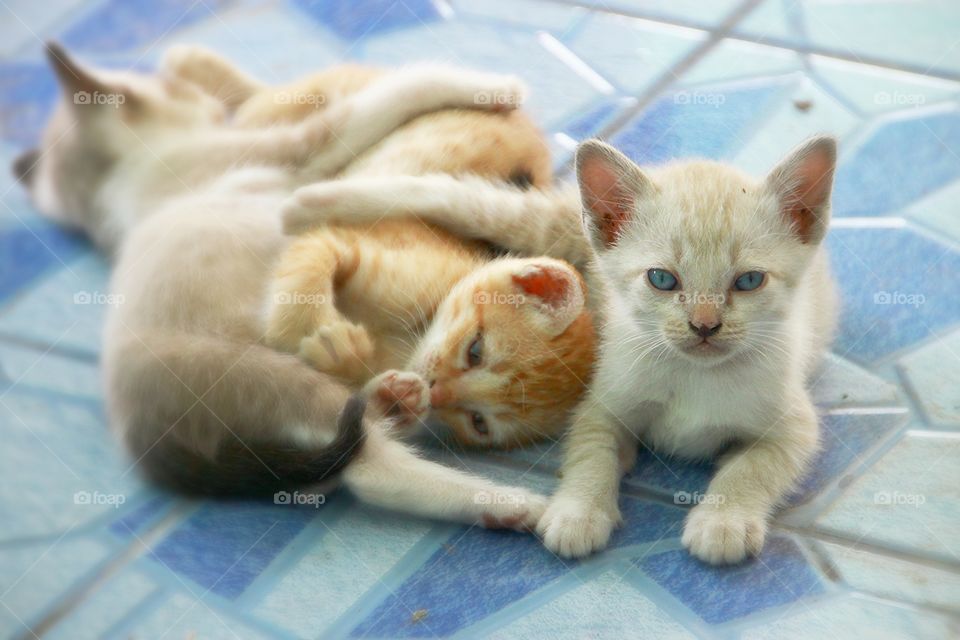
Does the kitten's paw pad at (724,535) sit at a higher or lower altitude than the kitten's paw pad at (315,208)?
lower

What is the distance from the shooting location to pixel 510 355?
1983 mm

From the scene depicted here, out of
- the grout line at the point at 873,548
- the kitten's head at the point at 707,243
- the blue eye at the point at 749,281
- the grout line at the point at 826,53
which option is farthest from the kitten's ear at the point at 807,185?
the grout line at the point at 826,53

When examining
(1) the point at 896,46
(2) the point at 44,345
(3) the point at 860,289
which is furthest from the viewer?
(1) the point at 896,46

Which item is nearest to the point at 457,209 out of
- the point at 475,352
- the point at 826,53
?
the point at 475,352

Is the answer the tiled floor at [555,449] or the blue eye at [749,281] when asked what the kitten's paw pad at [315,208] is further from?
the blue eye at [749,281]

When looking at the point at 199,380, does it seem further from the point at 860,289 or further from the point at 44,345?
the point at 860,289

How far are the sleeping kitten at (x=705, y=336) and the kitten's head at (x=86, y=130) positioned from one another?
123 cm

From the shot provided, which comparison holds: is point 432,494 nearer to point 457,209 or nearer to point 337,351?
point 337,351

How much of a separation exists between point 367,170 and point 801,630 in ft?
4.52

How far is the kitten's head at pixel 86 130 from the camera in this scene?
2.47 meters

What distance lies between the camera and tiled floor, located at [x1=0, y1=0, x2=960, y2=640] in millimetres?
1711

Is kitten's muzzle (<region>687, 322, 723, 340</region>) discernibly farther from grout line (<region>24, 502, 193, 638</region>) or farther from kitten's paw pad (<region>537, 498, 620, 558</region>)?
grout line (<region>24, 502, 193, 638</region>)

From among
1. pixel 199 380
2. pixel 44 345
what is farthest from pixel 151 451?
pixel 44 345

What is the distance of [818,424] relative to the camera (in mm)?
2031
